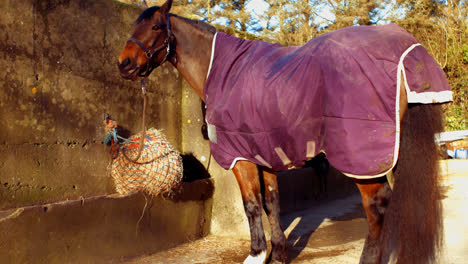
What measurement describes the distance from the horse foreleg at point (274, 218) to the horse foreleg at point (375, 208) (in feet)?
2.67

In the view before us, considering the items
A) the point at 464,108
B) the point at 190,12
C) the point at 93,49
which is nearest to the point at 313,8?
the point at 190,12

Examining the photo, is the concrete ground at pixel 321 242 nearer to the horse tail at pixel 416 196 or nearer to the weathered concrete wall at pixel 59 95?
the horse tail at pixel 416 196

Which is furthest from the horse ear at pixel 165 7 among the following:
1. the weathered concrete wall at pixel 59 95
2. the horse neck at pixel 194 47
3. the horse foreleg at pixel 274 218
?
the horse foreleg at pixel 274 218

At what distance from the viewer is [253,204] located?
3232 mm

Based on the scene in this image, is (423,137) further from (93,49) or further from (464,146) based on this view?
(464,146)

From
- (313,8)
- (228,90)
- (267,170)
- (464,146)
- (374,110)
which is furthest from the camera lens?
(313,8)

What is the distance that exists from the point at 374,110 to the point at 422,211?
71cm

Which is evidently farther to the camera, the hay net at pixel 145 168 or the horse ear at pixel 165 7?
the hay net at pixel 145 168

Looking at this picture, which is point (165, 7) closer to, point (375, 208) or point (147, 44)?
point (147, 44)

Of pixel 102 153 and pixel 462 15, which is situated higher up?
pixel 462 15

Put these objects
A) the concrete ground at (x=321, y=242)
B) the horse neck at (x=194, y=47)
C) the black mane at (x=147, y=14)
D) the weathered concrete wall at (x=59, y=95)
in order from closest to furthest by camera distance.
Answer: the weathered concrete wall at (x=59, y=95) < the black mane at (x=147, y=14) < the horse neck at (x=194, y=47) < the concrete ground at (x=321, y=242)

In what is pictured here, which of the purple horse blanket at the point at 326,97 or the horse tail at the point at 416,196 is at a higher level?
the purple horse blanket at the point at 326,97

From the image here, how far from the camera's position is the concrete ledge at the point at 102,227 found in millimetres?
2752

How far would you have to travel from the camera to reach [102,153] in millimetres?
3564
